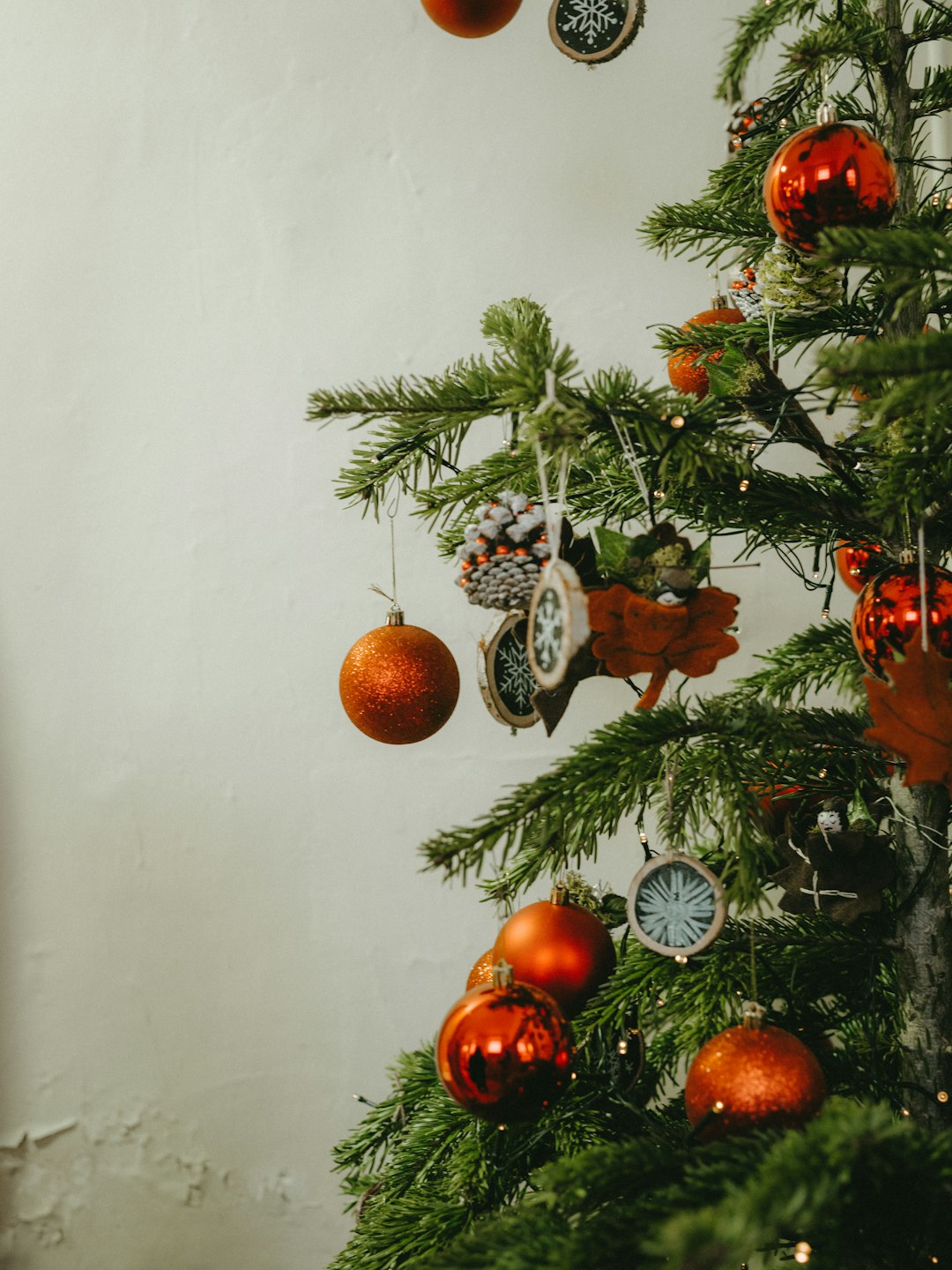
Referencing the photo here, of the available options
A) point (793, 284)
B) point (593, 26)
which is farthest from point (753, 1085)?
point (593, 26)

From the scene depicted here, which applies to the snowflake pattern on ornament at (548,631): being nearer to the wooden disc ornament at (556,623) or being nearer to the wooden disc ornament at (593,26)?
the wooden disc ornament at (556,623)

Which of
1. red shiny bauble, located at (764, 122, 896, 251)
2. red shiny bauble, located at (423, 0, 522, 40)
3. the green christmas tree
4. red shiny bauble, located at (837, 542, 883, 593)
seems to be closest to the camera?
the green christmas tree

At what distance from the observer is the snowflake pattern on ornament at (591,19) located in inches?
30.2

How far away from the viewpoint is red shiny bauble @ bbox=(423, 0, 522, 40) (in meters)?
0.76

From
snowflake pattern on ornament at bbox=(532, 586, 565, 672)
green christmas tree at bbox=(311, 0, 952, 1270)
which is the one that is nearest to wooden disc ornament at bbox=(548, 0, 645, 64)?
green christmas tree at bbox=(311, 0, 952, 1270)

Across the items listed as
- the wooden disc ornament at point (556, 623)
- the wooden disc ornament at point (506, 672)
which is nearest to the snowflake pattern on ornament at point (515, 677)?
the wooden disc ornament at point (506, 672)

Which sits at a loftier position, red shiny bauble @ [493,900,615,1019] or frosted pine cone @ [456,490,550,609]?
frosted pine cone @ [456,490,550,609]

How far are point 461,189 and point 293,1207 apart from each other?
1152 millimetres

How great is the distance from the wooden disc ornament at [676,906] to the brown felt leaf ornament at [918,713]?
0.37 ft

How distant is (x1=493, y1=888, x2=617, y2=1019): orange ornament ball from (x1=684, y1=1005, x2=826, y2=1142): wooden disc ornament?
0.11 m

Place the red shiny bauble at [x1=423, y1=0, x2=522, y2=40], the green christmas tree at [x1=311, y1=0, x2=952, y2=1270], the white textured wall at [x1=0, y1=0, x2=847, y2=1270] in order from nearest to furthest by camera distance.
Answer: the green christmas tree at [x1=311, y1=0, x2=952, y2=1270] → the red shiny bauble at [x1=423, y1=0, x2=522, y2=40] → the white textured wall at [x1=0, y1=0, x2=847, y2=1270]

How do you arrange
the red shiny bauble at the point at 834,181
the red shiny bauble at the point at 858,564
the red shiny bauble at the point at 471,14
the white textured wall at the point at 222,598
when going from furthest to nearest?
the white textured wall at the point at 222,598 → the red shiny bauble at the point at 471,14 → the red shiny bauble at the point at 858,564 → the red shiny bauble at the point at 834,181

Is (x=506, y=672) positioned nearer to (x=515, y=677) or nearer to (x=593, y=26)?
(x=515, y=677)

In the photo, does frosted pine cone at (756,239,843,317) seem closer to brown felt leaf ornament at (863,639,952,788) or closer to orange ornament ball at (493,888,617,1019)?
brown felt leaf ornament at (863,639,952,788)
